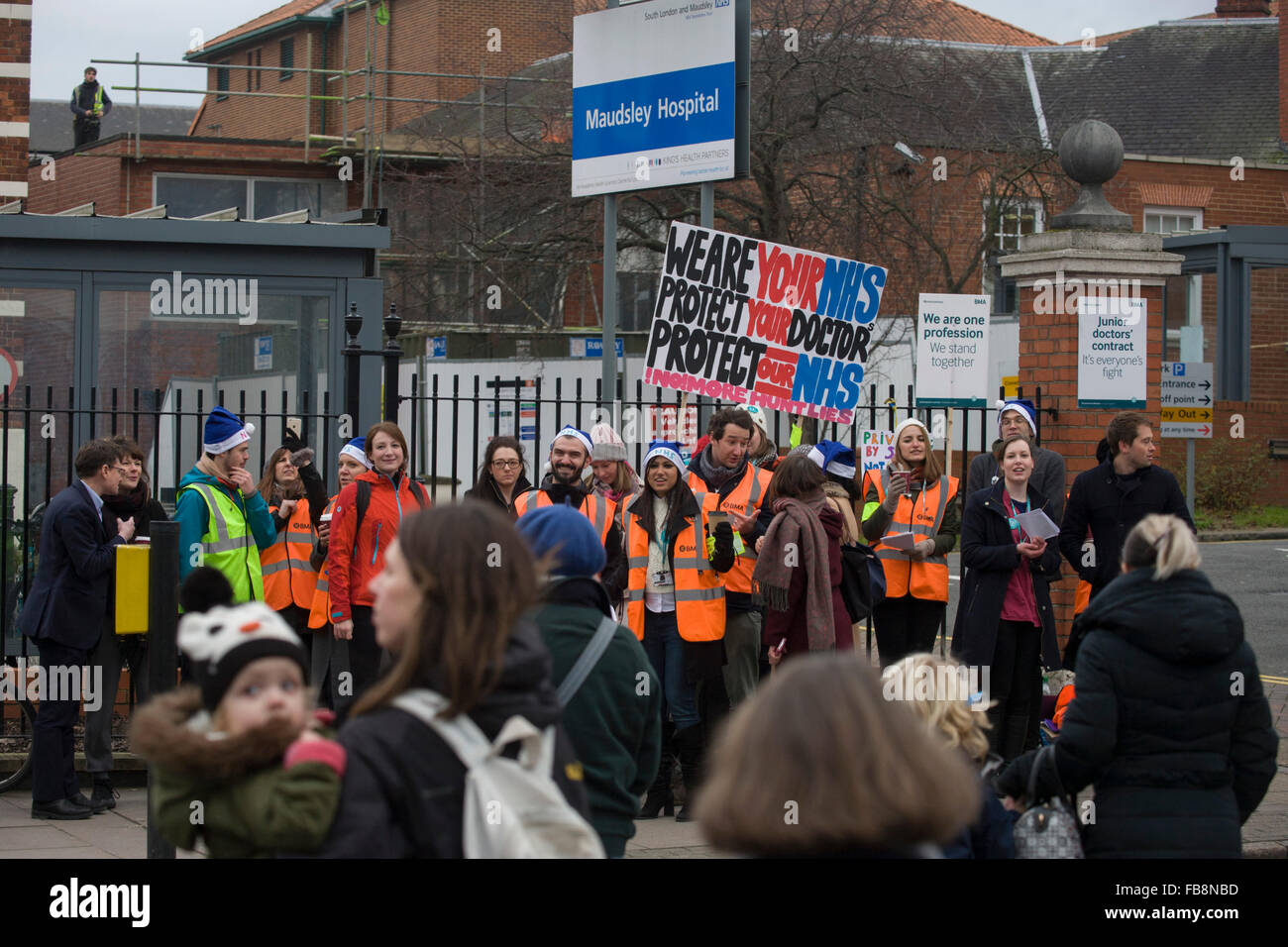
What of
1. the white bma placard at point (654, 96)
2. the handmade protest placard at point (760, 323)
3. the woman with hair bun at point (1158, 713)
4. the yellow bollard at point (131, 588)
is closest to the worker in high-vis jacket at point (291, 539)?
the yellow bollard at point (131, 588)

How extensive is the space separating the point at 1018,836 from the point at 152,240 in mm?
7830

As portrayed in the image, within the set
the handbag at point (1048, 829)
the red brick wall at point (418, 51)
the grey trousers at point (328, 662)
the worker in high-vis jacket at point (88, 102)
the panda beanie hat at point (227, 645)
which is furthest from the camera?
the red brick wall at point (418, 51)

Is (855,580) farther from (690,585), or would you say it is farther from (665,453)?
(665,453)

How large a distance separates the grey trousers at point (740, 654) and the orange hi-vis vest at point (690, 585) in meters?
0.25

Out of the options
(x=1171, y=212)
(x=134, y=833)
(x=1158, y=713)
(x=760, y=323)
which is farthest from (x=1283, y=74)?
(x=1158, y=713)

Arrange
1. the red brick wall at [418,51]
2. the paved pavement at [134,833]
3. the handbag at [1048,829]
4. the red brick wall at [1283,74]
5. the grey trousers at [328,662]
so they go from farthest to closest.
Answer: the red brick wall at [418,51]
the red brick wall at [1283,74]
the grey trousers at [328,662]
the paved pavement at [134,833]
the handbag at [1048,829]

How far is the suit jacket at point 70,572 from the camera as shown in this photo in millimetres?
7488

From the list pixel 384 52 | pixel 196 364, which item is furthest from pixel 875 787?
pixel 384 52

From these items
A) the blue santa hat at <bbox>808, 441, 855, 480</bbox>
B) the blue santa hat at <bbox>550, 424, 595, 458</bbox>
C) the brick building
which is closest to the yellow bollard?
the blue santa hat at <bbox>550, 424, 595, 458</bbox>

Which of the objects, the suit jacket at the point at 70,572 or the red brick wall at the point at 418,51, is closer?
the suit jacket at the point at 70,572

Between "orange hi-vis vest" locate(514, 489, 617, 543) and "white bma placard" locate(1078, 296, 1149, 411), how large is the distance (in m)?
3.56

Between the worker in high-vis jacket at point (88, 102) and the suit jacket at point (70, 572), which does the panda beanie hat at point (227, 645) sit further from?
the worker in high-vis jacket at point (88, 102)

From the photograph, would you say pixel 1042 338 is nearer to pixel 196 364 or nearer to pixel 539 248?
pixel 196 364

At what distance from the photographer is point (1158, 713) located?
4.50m
